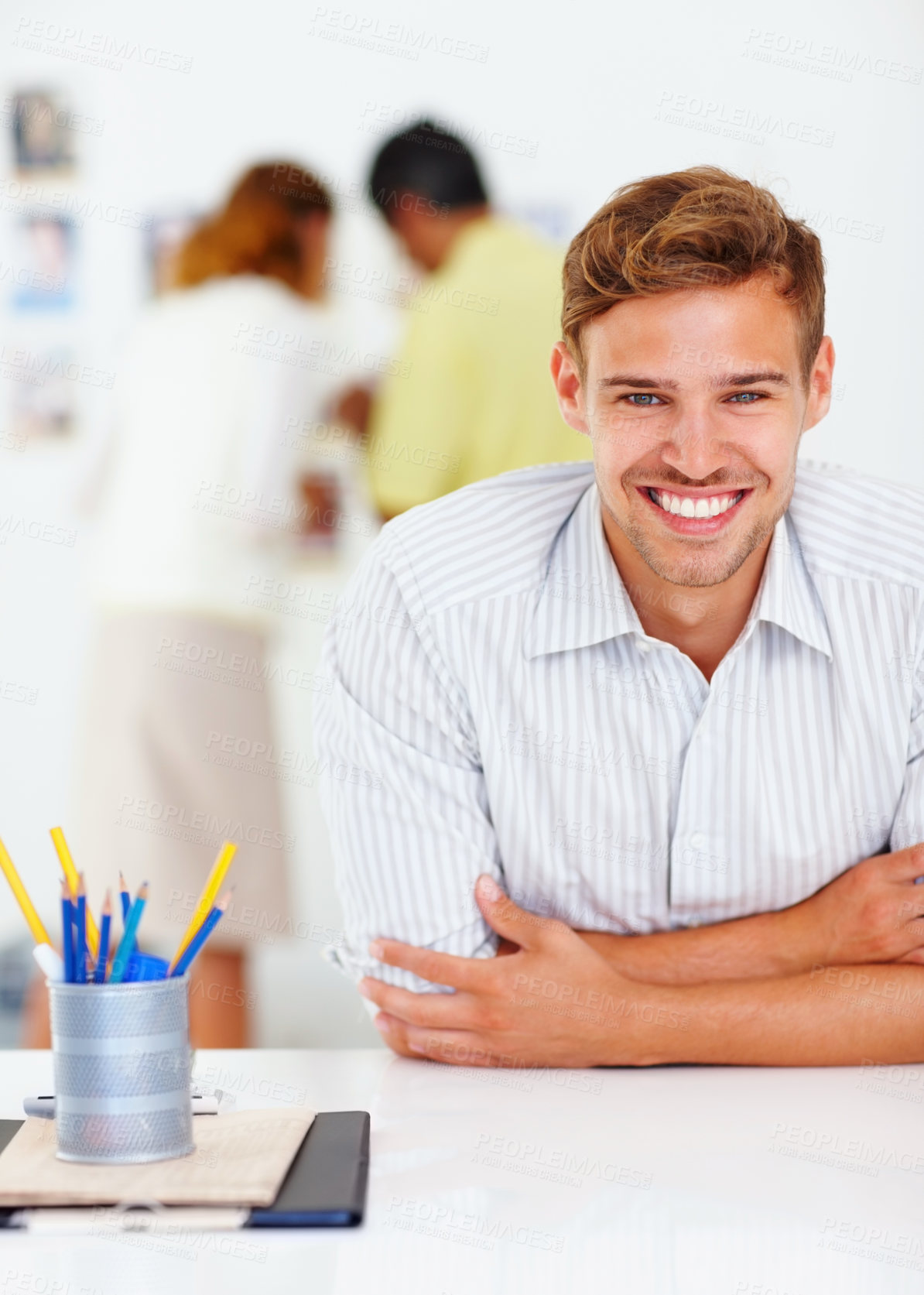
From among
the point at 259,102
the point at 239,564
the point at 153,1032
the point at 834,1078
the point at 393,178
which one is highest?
the point at 259,102

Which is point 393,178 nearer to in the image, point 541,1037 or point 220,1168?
point 541,1037

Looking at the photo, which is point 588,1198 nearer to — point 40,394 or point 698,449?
point 698,449

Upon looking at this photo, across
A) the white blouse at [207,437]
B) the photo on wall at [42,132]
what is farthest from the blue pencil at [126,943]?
the photo on wall at [42,132]

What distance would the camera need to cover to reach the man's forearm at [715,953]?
4.05 ft

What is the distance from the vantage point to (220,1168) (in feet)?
2.65

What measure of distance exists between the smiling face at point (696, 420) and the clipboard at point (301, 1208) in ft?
2.23

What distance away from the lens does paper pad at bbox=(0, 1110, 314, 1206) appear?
2.50ft

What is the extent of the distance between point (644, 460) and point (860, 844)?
41 cm

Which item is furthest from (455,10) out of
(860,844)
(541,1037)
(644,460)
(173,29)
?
(541,1037)

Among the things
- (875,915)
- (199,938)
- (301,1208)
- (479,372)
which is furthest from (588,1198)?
(479,372)

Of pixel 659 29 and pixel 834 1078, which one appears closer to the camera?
pixel 834 1078

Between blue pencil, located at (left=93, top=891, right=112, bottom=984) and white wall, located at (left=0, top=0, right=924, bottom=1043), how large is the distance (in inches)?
73.2

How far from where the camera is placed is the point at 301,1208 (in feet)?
2.48

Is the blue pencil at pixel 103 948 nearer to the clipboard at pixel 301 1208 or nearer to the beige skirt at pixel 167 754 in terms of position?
the clipboard at pixel 301 1208
